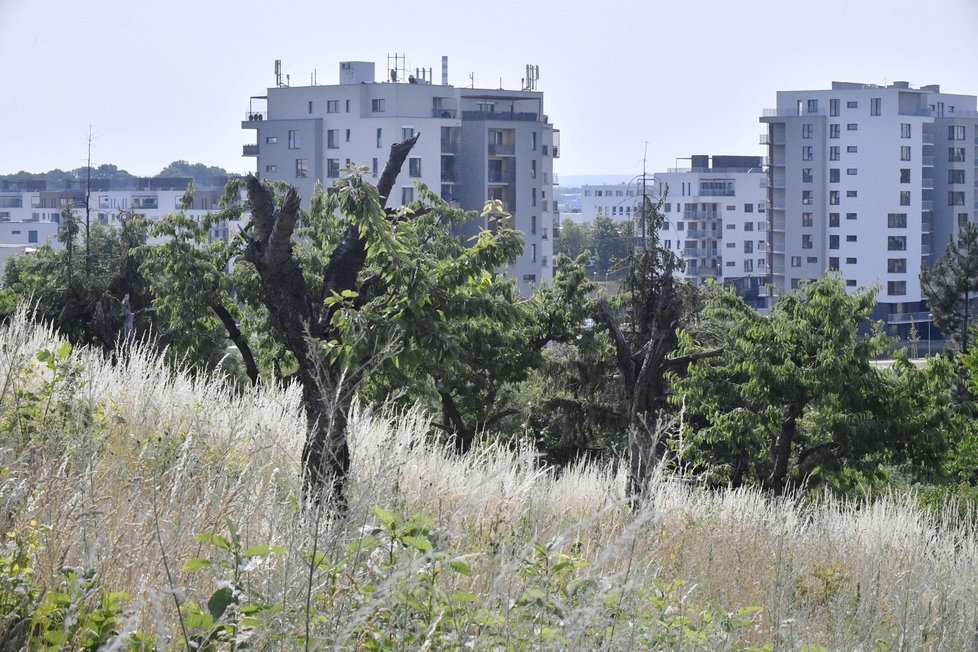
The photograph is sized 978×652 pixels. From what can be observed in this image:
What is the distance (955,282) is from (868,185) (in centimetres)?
3860

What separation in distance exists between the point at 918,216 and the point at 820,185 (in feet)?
24.5

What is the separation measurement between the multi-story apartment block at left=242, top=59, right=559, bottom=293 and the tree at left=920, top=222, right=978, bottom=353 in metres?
30.6

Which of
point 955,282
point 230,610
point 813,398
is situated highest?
point 955,282

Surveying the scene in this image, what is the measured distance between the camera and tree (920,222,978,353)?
175 feet

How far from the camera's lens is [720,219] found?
396ft

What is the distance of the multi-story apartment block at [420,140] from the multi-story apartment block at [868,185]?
22294mm

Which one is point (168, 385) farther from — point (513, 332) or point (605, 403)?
point (605, 403)

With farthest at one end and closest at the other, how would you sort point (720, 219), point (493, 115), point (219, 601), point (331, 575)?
point (720, 219), point (493, 115), point (331, 575), point (219, 601)

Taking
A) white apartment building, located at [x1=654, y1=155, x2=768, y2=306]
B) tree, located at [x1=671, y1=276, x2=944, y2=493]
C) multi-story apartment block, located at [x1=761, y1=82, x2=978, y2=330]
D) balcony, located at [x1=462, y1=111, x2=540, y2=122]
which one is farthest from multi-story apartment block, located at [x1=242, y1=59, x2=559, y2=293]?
tree, located at [x1=671, y1=276, x2=944, y2=493]

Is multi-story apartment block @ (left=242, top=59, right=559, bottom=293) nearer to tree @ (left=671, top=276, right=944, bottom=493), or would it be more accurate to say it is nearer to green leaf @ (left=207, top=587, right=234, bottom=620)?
tree @ (left=671, top=276, right=944, bottom=493)

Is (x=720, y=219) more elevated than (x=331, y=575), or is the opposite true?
(x=720, y=219)

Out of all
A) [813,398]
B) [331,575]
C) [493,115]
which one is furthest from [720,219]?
[331,575]

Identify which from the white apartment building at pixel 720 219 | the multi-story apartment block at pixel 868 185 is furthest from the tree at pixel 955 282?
the white apartment building at pixel 720 219

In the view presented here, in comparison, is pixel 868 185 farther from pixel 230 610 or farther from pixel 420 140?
pixel 230 610
